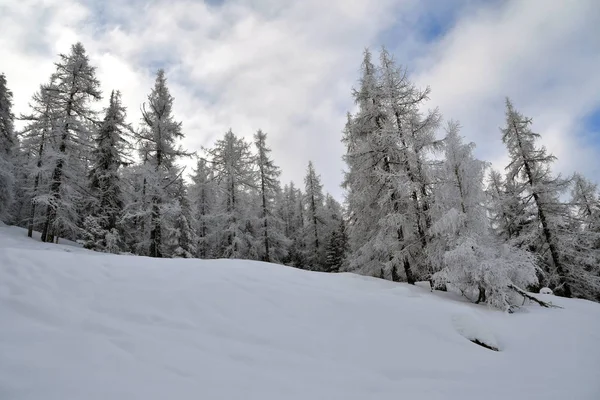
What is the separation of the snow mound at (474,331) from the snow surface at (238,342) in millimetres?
38

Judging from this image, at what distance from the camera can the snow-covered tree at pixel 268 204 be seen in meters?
24.6

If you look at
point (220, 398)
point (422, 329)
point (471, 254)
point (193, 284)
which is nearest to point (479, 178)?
point (471, 254)

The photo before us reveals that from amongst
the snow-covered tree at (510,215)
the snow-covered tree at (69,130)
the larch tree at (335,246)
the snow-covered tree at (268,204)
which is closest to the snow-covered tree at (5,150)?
the snow-covered tree at (69,130)

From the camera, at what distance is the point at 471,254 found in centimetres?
876

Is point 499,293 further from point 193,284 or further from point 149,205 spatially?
point 149,205

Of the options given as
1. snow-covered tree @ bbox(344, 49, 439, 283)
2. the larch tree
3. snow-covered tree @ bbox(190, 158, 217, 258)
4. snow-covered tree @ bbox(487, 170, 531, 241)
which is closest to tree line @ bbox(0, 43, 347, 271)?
snow-covered tree @ bbox(190, 158, 217, 258)

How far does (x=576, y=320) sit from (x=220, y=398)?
10392 mm

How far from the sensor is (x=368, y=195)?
14.6 m

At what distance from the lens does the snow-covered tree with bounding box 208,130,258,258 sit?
22828mm

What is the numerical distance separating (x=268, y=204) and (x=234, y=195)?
12.0 feet

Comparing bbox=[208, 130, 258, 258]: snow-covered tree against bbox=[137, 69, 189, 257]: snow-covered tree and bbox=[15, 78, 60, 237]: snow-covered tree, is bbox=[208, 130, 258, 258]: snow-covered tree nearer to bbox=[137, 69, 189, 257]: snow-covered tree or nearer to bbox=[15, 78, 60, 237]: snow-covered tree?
bbox=[137, 69, 189, 257]: snow-covered tree

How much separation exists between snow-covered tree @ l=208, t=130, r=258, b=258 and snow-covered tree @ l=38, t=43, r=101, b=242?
851 cm

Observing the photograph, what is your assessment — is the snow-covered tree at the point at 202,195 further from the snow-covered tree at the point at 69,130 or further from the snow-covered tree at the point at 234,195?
the snow-covered tree at the point at 69,130

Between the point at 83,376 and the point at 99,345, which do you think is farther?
the point at 99,345
